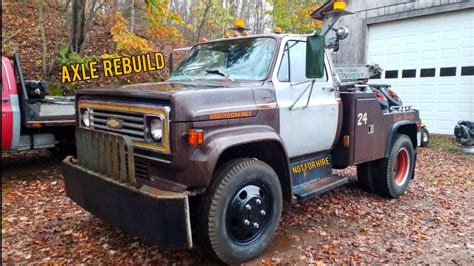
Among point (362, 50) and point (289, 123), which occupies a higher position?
point (362, 50)

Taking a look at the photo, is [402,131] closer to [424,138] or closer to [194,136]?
[194,136]

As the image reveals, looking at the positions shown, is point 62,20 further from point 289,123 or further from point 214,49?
point 289,123

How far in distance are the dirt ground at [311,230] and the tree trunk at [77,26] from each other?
603 centimetres

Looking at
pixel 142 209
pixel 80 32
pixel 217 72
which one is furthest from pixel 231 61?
pixel 80 32

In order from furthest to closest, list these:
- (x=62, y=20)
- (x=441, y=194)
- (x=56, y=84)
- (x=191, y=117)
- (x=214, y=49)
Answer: (x=62, y=20) < (x=56, y=84) < (x=441, y=194) < (x=214, y=49) < (x=191, y=117)

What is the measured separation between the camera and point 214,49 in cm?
472

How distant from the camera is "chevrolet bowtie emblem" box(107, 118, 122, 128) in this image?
11.6 ft

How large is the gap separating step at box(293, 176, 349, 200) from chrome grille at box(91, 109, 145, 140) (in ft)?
5.86

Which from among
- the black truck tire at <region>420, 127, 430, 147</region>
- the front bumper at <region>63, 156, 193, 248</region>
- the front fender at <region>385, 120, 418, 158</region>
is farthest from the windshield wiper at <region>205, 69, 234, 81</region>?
the black truck tire at <region>420, 127, 430, 147</region>

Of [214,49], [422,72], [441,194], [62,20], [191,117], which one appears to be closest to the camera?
[191,117]

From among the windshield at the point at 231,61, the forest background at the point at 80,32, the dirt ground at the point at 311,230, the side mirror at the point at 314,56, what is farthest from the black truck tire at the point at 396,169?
the forest background at the point at 80,32

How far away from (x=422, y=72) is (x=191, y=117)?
33.3 ft

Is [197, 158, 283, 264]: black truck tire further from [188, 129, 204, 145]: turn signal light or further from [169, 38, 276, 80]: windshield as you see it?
[169, 38, 276, 80]: windshield

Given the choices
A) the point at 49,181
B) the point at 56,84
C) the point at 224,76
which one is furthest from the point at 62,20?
the point at 224,76
